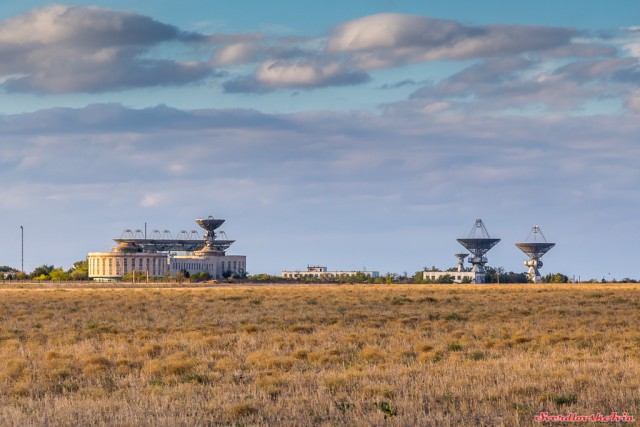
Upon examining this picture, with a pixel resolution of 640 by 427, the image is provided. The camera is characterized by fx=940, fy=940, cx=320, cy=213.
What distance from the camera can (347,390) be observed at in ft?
65.7

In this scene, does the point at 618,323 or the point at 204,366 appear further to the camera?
the point at 618,323

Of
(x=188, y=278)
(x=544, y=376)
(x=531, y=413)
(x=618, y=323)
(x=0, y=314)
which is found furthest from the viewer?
(x=188, y=278)

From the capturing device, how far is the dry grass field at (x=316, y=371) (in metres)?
17.1

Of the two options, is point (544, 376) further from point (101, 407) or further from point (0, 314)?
point (0, 314)

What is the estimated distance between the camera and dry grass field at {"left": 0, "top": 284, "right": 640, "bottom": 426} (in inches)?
672

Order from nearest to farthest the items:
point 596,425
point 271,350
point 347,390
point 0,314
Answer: point 596,425
point 347,390
point 271,350
point 0,314

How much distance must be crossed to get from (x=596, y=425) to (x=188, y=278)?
173406 millimetres

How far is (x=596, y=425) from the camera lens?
15.4m

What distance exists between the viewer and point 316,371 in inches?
930

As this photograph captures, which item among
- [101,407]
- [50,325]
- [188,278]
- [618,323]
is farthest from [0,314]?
[188,278]

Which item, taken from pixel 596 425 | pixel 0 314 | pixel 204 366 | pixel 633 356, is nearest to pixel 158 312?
pixel 0 314

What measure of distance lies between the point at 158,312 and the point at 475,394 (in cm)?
3438

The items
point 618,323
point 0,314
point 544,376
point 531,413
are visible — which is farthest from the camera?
point 0,314

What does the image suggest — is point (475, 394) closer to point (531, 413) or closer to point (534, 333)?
point (531, 413)
